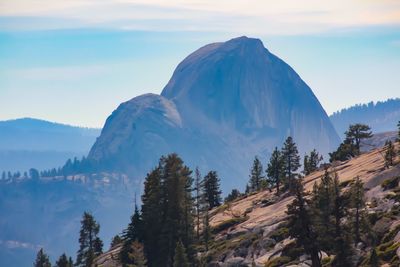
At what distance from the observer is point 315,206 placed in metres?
76.2

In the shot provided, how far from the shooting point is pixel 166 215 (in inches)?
4262

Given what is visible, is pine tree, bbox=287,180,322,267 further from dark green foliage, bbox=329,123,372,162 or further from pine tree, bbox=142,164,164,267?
dark green foliage, bbox=329,123,372,162

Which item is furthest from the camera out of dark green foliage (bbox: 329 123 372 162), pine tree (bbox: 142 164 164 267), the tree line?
dark green foliage (bbox: 329 123 372 162)

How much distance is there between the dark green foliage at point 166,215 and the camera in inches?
4193

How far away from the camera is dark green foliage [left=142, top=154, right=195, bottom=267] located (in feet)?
349

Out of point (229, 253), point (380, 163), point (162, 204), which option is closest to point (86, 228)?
point (162, 204)

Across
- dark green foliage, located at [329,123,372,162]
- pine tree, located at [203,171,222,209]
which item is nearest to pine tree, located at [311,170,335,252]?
pine tree, located at [203,171,222,209]

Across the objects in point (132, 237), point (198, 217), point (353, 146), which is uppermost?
point (353, 146)

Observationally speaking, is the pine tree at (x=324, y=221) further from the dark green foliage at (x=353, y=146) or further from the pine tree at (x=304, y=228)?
the dark green foliage at (x=353, y=146)

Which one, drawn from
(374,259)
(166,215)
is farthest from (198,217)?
(374,259)

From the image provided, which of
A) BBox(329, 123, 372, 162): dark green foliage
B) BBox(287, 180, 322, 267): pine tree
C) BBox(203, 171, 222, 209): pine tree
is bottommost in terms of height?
BBox(287, 180, 322, 267): pine tree

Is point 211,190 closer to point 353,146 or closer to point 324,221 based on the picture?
point 353,146

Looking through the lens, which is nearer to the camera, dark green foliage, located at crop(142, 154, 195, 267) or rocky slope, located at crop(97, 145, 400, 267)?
rocky slope, located at crop(97, 145, 400, 267)

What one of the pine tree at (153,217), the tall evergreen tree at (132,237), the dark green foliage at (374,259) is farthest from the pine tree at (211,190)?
the dark green foliage at (374,259)
